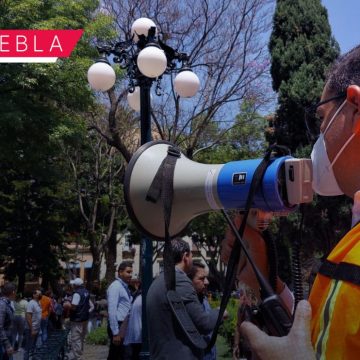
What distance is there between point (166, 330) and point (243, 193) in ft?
8.15

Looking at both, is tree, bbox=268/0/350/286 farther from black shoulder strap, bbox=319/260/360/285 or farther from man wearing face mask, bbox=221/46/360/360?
black shoulder strap, bbox=319/260/360/285

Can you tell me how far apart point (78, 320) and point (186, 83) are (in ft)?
22.4

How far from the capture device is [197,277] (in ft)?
17.7

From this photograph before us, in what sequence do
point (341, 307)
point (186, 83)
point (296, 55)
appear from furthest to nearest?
point (296, 55)
point (186, 83)
point (341, 307)

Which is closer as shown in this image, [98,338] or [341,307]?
[341,307]

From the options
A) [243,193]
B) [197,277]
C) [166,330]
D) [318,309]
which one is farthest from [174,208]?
[197,277]

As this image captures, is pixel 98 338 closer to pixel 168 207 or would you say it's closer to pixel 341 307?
pixel 168 207

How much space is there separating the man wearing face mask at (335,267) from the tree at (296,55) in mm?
12876

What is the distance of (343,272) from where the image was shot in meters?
1.30

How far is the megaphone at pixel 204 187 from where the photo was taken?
166 centimetres

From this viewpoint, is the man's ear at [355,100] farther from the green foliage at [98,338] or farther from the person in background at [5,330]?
the green foliage at [98,338]

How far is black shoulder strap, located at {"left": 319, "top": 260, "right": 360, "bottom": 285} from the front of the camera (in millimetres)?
1268

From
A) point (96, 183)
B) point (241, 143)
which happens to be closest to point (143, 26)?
point (241, 143)

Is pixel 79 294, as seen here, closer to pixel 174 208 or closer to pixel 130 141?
pixel 130 141
